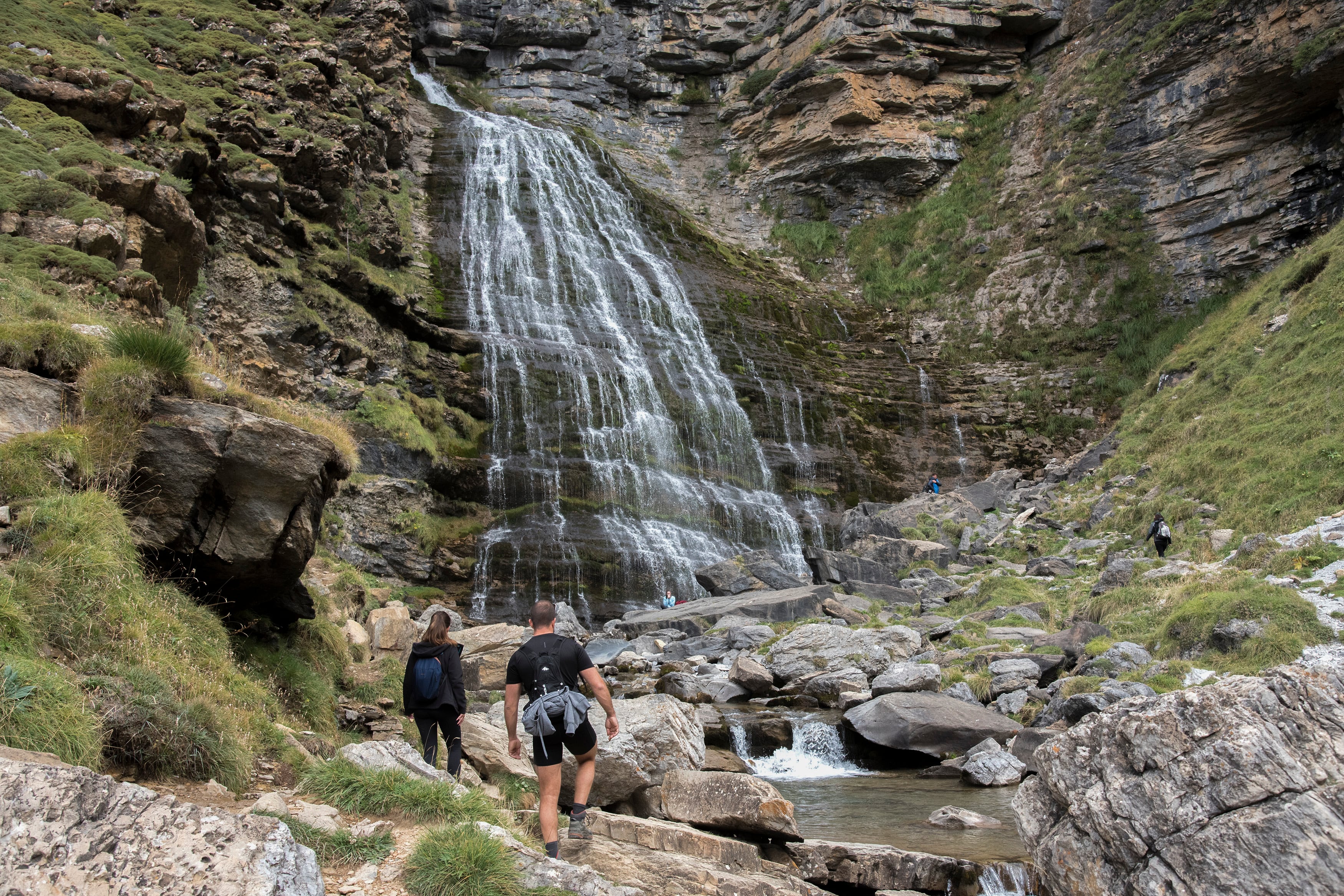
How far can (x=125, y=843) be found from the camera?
2.87 meters

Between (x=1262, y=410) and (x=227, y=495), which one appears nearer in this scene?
(x=227, y=495)

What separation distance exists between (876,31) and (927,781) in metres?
39.9

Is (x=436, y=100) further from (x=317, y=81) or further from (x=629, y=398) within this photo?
(x=629, y=398)

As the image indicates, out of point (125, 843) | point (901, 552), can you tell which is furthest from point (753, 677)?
point (125, 843)

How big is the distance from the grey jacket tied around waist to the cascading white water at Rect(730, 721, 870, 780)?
532 cm

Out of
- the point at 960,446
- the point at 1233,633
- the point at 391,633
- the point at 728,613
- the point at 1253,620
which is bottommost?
the point at 391,633

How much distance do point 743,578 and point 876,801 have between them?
474 inches

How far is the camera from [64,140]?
1387 centimetres

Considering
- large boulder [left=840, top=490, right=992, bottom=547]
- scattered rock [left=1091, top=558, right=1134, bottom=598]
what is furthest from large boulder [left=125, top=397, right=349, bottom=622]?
Result: large boulder [left=840, top=490, right=992, bottom=547]

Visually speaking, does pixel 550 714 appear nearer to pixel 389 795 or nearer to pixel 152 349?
pixel 389 795

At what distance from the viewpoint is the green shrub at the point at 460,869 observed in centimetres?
364

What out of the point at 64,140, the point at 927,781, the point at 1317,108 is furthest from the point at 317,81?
the point at 1317,108

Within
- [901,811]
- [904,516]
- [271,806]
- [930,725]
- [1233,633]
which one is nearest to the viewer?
[271,806]

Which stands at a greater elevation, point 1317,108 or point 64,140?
point 1317,108
